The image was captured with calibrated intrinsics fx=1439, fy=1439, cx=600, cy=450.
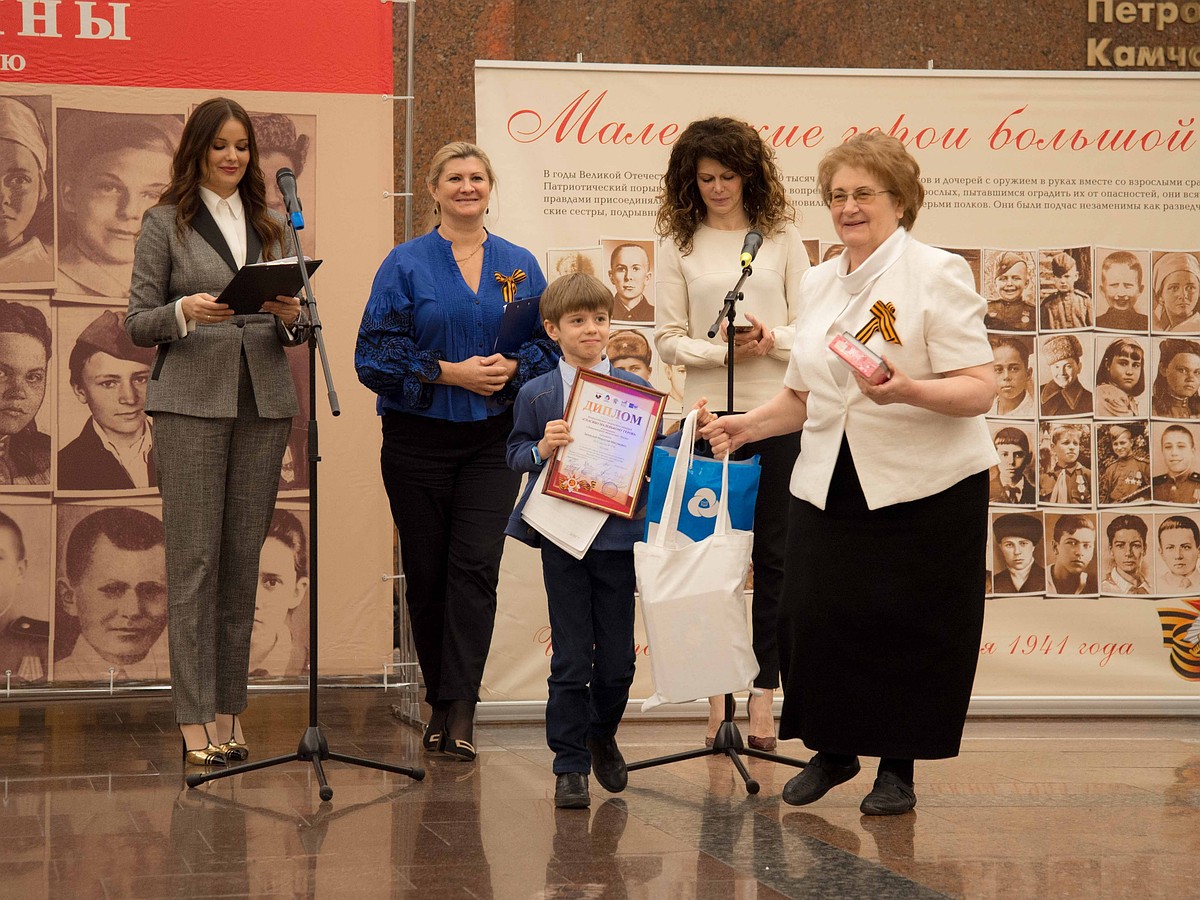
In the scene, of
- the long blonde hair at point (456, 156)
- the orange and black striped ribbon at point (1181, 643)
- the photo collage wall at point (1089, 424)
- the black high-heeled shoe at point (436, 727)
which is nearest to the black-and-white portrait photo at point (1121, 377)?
the photo collage wall at point (1089, 424)

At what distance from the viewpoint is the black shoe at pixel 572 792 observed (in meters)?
3.69

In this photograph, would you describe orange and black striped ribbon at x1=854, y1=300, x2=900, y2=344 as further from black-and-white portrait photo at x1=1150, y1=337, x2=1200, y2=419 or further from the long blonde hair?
black-and-white portrait photo at x1=1150, y1=337, x2=1200, y2=419

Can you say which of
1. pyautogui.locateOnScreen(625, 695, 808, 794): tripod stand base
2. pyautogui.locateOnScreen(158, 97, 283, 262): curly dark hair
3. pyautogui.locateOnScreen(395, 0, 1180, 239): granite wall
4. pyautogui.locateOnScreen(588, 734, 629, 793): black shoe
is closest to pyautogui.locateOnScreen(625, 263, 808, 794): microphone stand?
pyautogui.locateOnScreen(625, 695, 808, 794): tripod stand base

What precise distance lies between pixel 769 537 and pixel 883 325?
112 centimetres

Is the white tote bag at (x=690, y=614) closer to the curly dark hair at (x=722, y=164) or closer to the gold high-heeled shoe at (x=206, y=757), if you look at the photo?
the curly dark hair at (x=722, y=164)

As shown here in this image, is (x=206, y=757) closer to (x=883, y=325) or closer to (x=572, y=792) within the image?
(x=572, y=792)

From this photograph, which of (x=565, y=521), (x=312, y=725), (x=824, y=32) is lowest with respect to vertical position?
(x=312, y=725)

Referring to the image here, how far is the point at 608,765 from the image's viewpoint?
3863mm

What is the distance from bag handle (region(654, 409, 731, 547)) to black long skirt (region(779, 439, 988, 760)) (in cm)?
26

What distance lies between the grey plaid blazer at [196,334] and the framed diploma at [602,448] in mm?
1089

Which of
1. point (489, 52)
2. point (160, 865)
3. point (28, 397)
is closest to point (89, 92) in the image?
point (28, 397)

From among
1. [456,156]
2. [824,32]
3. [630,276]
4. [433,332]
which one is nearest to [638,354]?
[630,276]

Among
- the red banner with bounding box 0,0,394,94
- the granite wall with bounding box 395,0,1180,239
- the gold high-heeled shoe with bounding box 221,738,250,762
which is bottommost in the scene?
the gold high-heeled shoe with bounding box 221,738,250,762

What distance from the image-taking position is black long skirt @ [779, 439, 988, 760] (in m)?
3.54
